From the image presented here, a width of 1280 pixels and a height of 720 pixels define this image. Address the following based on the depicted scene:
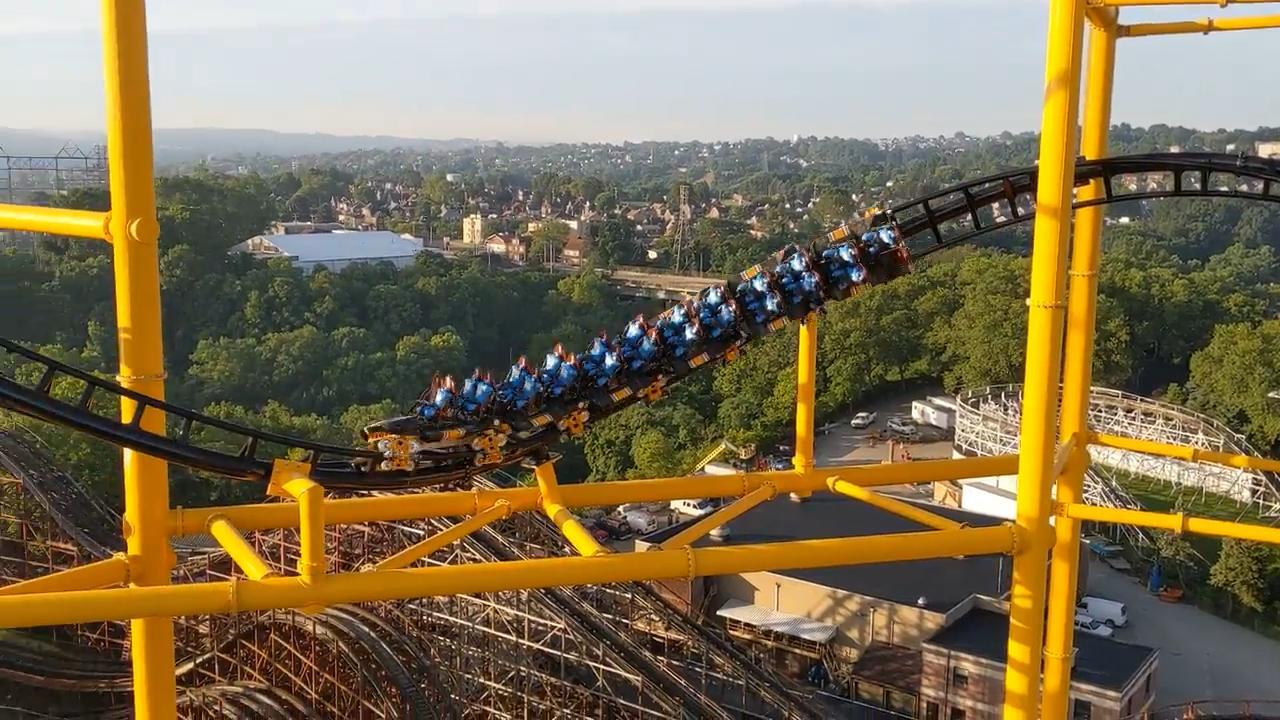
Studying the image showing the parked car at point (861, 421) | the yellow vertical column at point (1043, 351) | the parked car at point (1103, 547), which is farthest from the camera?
the parked car at point (861, 421)

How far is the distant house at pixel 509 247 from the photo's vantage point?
57.0m

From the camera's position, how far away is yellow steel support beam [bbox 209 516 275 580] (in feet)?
15.9

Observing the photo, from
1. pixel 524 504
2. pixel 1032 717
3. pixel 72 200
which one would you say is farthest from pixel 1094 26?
pixel 72 200

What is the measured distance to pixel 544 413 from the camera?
6965mm

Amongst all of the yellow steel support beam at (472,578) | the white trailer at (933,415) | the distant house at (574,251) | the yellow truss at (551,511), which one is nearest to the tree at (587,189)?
the distant house at (574,251)

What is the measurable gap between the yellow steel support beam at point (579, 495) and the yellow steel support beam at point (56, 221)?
1.39m

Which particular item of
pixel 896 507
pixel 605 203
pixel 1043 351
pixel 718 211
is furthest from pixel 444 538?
pixel 605 203

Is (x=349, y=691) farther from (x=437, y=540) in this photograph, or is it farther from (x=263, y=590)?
(x=263, y=590)

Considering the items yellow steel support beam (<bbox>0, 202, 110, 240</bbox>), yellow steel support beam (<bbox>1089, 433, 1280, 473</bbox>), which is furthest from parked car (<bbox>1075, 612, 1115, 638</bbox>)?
yellow steel support beam (<bbox>0, 202, 110, 240</bbox>)

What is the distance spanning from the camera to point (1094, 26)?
587 centimetres

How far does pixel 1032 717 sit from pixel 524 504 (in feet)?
9.68

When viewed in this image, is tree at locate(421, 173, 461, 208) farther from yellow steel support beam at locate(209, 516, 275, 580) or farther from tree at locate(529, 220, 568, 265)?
yellow steel support beam at locate(209, 516, 275, 580)

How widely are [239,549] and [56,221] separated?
68.0 inches

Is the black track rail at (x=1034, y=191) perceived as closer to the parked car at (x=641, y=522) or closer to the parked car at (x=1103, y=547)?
the parked car at (x=641, y=522)
